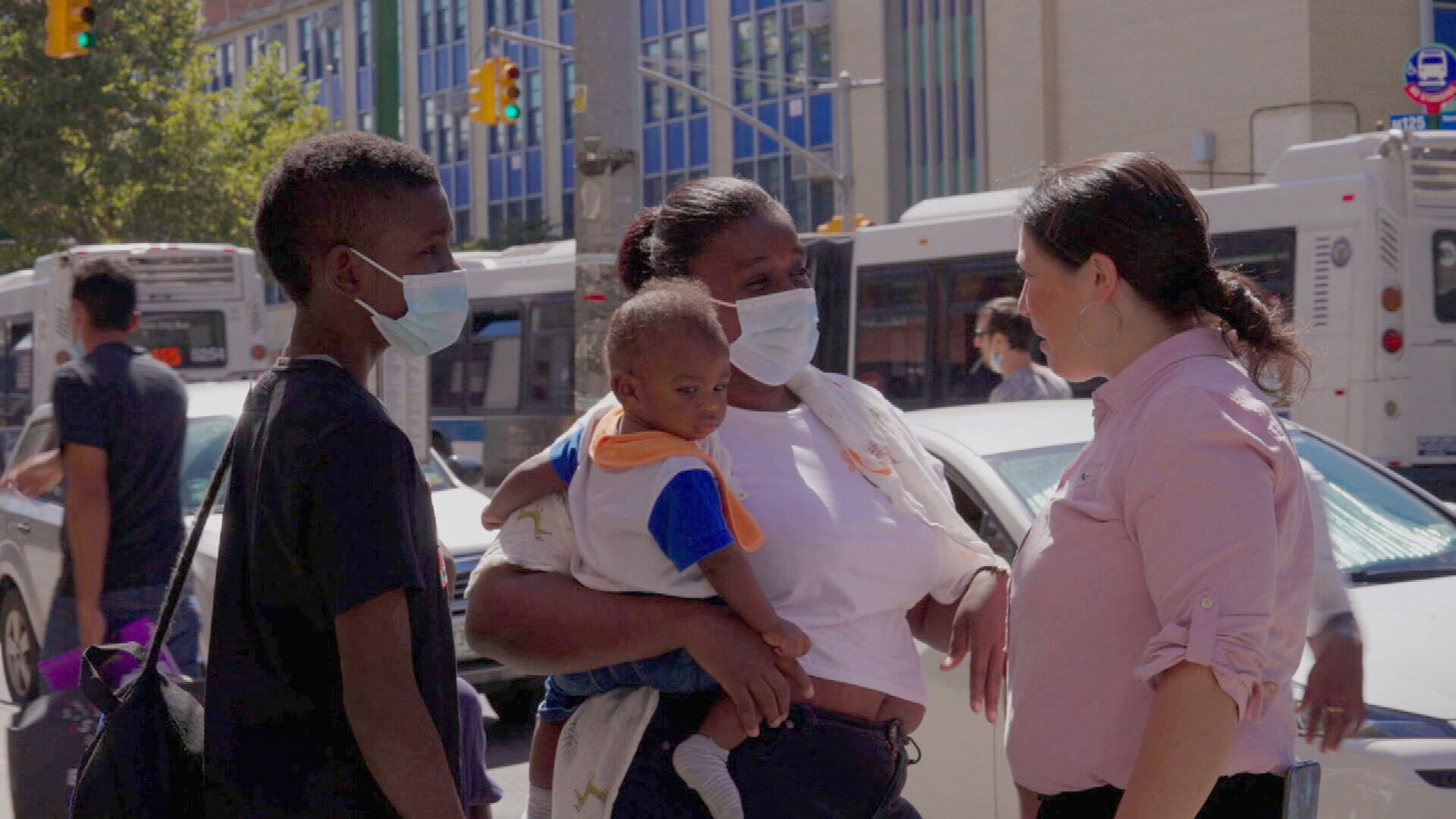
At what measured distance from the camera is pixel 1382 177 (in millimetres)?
13195

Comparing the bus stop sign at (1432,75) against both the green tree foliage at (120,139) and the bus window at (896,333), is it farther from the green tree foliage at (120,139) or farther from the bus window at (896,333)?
the green tree foliage at (120,139)

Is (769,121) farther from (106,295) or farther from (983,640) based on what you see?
(983,640)

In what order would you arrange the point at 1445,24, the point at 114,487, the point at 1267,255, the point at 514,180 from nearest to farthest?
the point at 114,487 < the point at 1267,255 < the point at 1445,24 < the point at 514,180

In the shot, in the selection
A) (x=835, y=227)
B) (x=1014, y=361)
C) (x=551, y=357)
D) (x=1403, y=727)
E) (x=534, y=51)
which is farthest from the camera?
(x=534, y=51)

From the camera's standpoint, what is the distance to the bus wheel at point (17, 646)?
9.13 m

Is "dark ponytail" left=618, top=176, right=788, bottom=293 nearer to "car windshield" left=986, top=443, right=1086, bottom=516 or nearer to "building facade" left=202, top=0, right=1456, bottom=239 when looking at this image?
"car windshield" left=986, top=443, right=1086, bottom=516

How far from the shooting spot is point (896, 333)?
16.6 m

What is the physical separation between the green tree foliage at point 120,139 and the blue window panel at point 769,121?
488 inches

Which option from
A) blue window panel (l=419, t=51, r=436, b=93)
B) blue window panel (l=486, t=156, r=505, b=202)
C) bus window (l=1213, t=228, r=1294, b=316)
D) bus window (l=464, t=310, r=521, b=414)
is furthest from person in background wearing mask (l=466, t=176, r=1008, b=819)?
blue window panel (l=419, t=51, r=436, b=93)

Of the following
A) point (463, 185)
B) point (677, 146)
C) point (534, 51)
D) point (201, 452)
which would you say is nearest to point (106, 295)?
point (201, 452)

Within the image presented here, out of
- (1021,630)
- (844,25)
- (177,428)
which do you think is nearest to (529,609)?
(1021,630)

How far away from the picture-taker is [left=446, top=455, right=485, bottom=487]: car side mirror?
984 centimetres

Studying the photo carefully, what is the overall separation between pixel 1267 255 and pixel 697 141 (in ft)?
107

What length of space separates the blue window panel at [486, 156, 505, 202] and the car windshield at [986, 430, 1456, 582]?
48.4 m
